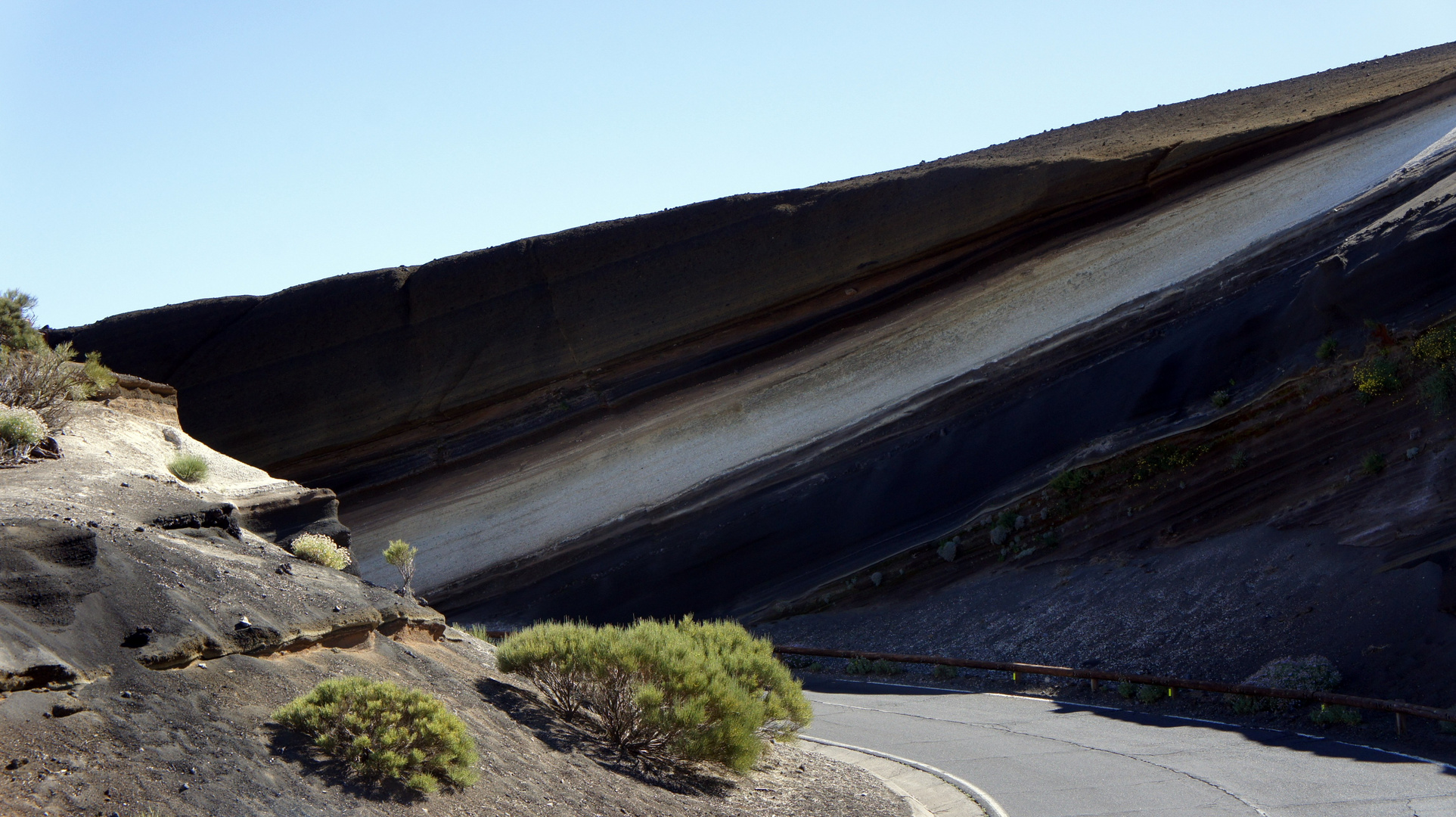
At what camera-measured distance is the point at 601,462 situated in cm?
2092

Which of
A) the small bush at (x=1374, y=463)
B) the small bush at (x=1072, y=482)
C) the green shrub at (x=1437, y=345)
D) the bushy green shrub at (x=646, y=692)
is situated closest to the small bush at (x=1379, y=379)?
the green shrub at (x=1437, y=345)

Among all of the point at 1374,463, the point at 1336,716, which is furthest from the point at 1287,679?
the point at 1374,463

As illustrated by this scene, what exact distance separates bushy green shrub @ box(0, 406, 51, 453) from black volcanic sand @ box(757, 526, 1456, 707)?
42.7ft

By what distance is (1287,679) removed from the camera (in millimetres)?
12250

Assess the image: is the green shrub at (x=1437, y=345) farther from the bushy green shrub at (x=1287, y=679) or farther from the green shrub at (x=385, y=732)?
the green shrub at (x=385, y=732)

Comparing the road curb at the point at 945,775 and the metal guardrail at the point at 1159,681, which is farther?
the metal guardrail at the point at 1159,681

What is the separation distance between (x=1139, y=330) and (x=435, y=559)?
15.9 meters

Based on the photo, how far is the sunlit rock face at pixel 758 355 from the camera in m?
19.9

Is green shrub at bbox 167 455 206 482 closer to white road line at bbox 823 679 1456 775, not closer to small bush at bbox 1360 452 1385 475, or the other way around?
white road line at bbox 823 679 1456 775

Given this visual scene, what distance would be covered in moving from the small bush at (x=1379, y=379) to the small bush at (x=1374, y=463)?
3.94 ft

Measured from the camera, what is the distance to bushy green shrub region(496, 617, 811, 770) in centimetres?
770

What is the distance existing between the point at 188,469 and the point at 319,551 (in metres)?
2.49

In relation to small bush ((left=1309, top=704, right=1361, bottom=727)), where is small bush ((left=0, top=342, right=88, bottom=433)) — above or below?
above

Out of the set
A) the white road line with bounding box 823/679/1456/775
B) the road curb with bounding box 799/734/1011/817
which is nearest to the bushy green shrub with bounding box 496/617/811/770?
the road curb with bounding box 799/734/1011/817
